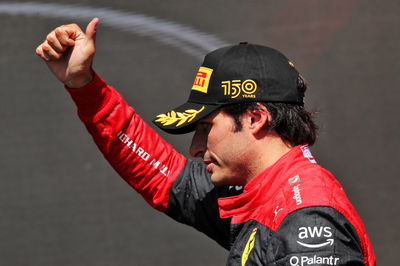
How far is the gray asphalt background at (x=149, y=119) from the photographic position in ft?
10.1

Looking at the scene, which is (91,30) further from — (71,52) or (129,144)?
(129,144)

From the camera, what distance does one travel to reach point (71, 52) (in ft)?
6.49

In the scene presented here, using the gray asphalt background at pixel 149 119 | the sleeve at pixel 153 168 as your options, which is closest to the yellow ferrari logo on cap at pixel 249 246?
the sleeve at pixel 153 168

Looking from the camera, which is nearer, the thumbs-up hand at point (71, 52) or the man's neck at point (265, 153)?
the man's neck at point (265, 153)

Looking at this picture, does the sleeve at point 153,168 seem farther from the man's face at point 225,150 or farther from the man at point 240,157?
the man's face at point 225,150

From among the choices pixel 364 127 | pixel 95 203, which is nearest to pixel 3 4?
pixel 95 203

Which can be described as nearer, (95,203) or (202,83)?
(202,83)

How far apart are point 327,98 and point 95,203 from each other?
1.25 meters

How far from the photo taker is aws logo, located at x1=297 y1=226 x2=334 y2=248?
1.46 metres

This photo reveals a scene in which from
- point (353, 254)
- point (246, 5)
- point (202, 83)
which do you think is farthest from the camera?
point (246, 5)

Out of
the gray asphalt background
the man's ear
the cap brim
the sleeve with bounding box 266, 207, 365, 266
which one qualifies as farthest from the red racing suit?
the gray asphalt background

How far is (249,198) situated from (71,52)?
0.72 m

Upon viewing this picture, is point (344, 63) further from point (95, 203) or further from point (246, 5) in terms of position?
point (95, 203)

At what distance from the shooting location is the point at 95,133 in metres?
2.11
